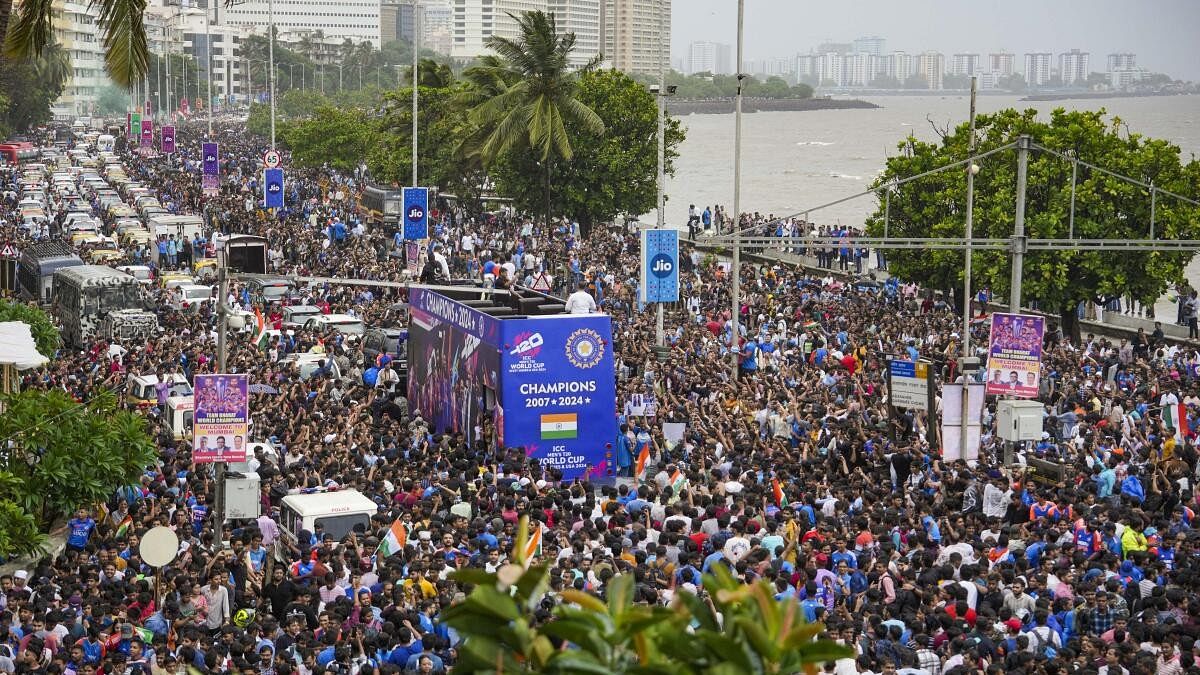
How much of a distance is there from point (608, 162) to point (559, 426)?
97.5 ft

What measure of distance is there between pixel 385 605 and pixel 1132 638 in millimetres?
6173

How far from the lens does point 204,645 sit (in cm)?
1278

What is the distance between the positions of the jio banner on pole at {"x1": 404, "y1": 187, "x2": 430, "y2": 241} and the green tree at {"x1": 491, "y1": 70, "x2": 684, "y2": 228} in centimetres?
1202

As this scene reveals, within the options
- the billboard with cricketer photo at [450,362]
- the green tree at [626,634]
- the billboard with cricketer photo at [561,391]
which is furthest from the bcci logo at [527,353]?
the green tree at [626,634]

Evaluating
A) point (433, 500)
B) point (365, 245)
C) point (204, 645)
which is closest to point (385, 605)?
point (204, 645)

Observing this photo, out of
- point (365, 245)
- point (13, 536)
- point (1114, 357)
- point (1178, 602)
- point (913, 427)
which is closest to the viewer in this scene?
point (1178, 602)

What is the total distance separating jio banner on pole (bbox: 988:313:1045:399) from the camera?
21.1 metres

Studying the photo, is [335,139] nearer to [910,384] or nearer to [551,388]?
[551,388]

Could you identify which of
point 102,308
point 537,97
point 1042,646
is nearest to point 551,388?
point 1042,646

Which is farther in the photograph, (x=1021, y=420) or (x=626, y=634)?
(x=1021, y=420)

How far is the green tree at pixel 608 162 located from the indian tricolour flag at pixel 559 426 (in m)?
29.3

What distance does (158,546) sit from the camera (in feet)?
48.2

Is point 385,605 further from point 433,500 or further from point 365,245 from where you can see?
point 365,245

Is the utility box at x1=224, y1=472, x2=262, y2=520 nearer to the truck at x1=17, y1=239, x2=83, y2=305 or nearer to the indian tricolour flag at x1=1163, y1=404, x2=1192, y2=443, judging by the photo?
the indian tricolour flag at x1=1163, y1=404, x2=1192, y2=443
